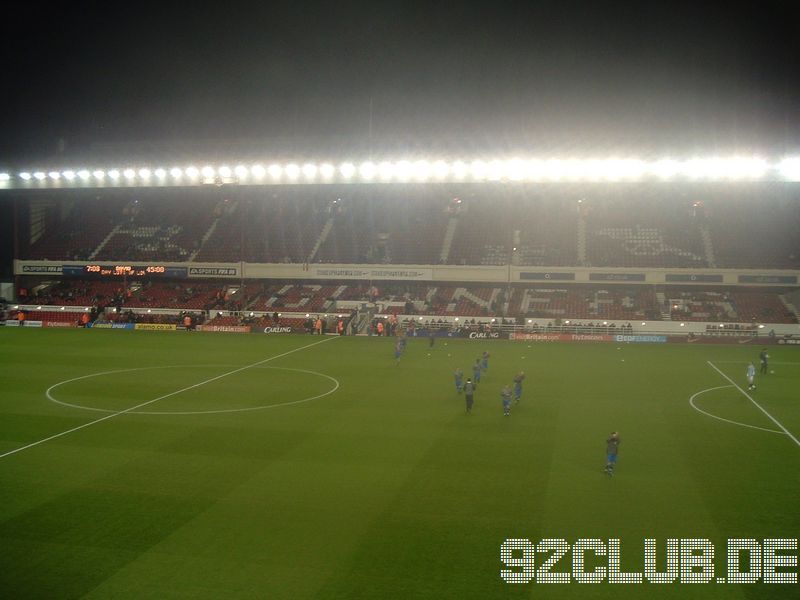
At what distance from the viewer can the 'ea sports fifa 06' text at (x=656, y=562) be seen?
10.0 metres

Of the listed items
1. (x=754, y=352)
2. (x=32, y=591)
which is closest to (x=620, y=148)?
(x=754, y=352)

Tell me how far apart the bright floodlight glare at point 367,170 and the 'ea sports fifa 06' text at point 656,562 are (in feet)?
126

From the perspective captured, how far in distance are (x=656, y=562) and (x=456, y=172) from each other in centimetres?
3701

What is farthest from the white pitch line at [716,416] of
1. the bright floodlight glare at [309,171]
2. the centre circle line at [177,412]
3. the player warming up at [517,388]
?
the bright floodlight glare at [309,171]

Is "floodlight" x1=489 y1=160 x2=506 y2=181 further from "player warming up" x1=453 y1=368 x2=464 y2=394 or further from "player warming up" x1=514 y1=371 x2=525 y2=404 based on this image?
"player warming up" x1=514 y1=371 x2=525 y2=404

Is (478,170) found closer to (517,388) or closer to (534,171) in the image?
(534,171)

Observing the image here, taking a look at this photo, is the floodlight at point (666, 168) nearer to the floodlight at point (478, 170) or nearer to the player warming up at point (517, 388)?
the floodlight at point (478, 170)

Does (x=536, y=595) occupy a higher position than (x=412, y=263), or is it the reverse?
(x=412, y=263)

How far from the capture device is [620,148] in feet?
134

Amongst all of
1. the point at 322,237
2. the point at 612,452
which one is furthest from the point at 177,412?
the point at 322,237

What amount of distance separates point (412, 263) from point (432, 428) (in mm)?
38433

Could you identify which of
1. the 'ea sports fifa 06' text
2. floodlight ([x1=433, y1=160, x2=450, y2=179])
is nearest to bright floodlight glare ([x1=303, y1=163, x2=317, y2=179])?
floodlight ([x1=433, y1=160, x2=450, y2=179])

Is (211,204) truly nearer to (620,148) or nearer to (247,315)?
(247,315)

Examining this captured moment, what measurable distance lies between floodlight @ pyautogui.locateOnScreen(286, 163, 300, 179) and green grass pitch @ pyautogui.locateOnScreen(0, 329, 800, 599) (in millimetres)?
23409
